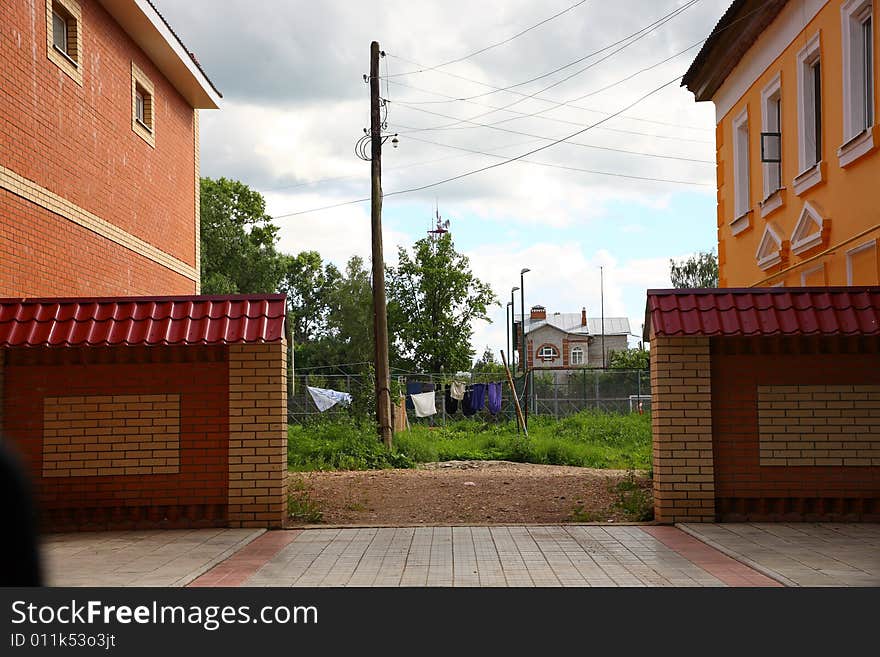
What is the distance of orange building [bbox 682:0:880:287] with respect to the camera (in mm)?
12820

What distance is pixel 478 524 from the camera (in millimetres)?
10867

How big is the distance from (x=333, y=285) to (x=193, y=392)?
5790 centimetres

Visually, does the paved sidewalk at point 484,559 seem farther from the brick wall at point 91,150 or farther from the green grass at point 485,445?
the green grass at point 485,445

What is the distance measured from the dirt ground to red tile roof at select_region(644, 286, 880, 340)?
2.40 m

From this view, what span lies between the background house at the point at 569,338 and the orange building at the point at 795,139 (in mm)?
67604

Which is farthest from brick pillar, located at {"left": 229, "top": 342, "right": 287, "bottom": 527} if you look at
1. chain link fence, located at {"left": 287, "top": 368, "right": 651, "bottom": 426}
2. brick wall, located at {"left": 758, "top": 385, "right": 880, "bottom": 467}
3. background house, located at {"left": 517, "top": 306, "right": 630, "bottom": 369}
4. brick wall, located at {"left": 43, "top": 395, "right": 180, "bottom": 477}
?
background house, located at {"left": 517, "top": 306, "right": 630, "bottom": 369}

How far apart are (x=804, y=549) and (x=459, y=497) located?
212 inches

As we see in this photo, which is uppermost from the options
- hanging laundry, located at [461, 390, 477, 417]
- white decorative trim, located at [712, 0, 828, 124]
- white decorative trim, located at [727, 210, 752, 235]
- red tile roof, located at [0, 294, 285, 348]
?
white decorative trim, located at [712, 0, 828, 124]

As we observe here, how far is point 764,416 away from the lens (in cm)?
1066

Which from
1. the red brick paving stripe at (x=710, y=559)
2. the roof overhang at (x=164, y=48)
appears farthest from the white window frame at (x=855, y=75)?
the roof overhang at (x=164, y=48)

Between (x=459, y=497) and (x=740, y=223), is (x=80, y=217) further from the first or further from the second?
(x=740, y=223)

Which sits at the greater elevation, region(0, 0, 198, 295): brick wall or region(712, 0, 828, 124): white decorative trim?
region(712, 0, 828, 124): white decorative trim

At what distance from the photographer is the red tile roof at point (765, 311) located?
10266 mm

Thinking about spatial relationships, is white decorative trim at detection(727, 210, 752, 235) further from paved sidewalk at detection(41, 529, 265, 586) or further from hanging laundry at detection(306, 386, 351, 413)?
hanging laundry at detection(306, 386, 351, 413)
